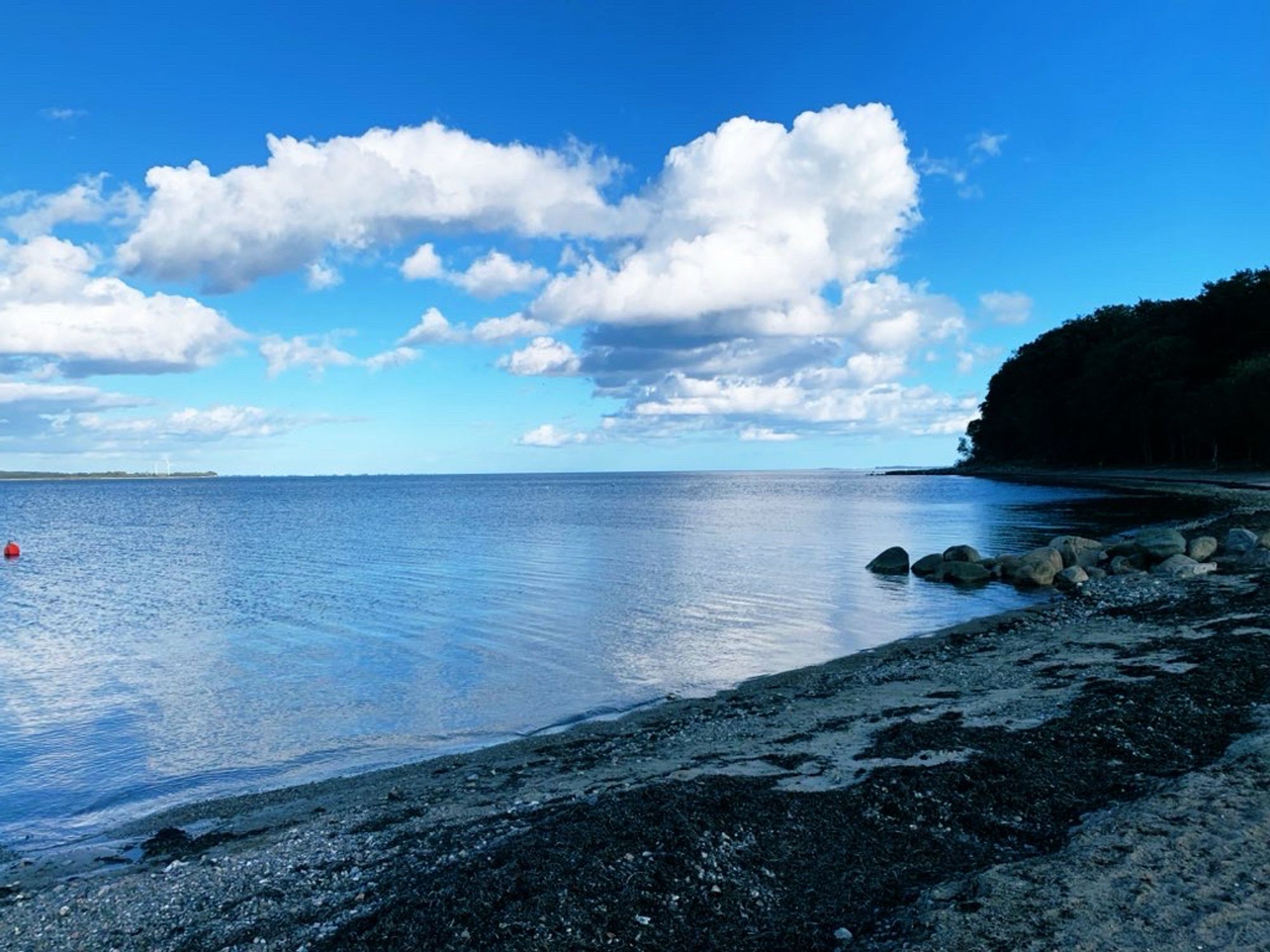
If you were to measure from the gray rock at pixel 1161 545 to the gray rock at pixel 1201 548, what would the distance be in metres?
0.22

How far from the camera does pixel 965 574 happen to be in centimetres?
2927

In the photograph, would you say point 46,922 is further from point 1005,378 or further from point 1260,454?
point 1005,378

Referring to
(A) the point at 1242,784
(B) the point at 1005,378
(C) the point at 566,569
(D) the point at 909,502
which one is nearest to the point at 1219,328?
(D) the point at 909,502

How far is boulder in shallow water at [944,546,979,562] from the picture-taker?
30703 mm

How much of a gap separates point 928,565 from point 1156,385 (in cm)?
7318

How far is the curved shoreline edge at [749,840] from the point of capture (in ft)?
19.6

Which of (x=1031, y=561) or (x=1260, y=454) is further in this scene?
(x=1260, y=454)

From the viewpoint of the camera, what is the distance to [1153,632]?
650 inches

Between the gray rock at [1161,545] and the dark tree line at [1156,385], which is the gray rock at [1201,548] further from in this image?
the dark tree line at [1156,385]

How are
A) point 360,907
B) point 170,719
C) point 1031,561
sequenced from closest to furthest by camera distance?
point 360,907 → point 170,719 → point 1031,561

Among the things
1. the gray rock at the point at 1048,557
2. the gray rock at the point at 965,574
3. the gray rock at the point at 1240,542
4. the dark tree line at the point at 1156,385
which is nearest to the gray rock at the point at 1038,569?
the gray rock at the point at 1048,557

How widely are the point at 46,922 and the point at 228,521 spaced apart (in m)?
78.1

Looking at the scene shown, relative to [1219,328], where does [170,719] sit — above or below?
below

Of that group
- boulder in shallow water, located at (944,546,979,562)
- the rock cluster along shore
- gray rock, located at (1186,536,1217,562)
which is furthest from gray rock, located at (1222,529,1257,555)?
boulder in shallow water, located at (944,546,979,562)
